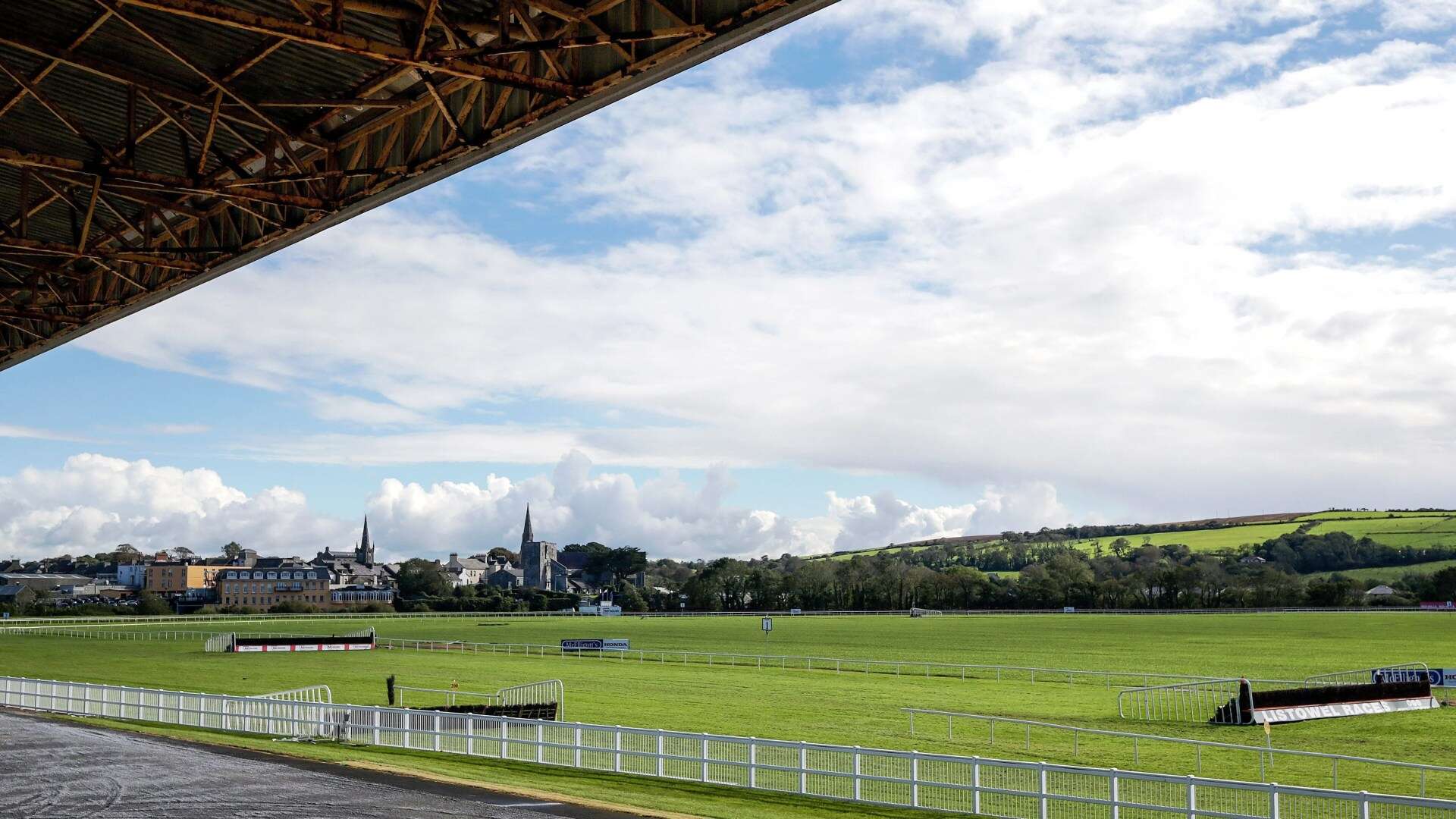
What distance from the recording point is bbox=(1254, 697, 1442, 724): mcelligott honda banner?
35781mm

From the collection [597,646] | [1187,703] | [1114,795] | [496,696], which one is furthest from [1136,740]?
[597,646]

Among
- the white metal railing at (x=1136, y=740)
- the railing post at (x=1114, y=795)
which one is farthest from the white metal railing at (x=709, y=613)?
the railing post at (x=1114, y=795)

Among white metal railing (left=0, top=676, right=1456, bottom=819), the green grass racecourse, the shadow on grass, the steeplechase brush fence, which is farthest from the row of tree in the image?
the shadow on grass

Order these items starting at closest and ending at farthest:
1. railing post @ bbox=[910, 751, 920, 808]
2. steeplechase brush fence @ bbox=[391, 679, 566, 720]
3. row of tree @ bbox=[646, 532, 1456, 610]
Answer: railing post @ bbox=[910, 751, 920, 808] → steeplechase brush fence @ bbox=[391, 679, 566, 720] → row of tree @ bbox=[646, 532, 1456, 610]

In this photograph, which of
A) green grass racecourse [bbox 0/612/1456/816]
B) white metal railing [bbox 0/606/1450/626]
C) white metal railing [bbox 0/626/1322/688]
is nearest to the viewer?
green grass racecourse [bbox 0/612/1456/816]

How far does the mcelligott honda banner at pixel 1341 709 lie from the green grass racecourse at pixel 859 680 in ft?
1.76

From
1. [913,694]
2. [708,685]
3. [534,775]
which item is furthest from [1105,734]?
[708,685]

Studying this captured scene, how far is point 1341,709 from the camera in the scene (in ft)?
123

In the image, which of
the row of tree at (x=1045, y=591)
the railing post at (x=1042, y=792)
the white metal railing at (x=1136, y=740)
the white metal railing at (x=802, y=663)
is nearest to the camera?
the railing post at (x=1042, y=792)

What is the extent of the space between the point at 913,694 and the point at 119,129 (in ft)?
115

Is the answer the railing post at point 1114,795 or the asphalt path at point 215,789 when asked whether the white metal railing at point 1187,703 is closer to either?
the railing post at point 1114,795

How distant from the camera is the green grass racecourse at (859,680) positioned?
2666 centimetres

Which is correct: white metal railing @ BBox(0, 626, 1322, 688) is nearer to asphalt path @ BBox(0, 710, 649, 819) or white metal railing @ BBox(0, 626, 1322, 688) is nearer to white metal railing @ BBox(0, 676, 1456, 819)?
white metal railing @ BBox(0, 676, 1456, 819)

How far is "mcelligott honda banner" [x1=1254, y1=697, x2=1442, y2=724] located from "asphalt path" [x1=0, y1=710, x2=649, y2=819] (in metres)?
24.5
